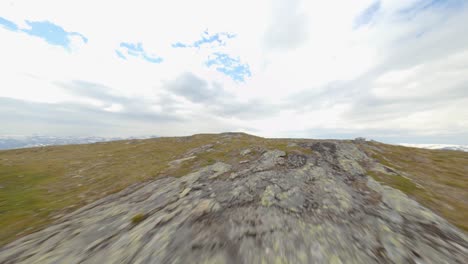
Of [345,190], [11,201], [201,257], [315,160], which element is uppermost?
[315,160]

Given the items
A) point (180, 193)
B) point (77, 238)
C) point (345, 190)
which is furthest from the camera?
point (180, 193)

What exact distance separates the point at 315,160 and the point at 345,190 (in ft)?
44.7

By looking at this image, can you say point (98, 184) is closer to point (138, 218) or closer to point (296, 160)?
point (138, 218)

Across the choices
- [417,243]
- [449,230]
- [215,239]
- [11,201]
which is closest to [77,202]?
[11,201]

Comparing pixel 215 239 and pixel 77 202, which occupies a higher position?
pixel 215 239

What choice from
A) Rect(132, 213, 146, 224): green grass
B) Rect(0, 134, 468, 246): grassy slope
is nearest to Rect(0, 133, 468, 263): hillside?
Rect(132, 213, 146, 224): green grass

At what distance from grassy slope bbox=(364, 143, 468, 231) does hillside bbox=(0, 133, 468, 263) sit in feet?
0.76

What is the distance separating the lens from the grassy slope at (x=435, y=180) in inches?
878

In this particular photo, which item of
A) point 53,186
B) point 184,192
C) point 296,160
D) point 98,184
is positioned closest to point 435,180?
point 296,160

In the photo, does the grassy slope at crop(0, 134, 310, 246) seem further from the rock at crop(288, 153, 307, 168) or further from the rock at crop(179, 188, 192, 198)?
the rock at crop(288, 153, 307, 168)

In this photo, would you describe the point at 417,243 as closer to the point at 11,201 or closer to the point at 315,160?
the point at 315,160

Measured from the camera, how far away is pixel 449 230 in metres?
17.0

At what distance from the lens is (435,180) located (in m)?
32.1

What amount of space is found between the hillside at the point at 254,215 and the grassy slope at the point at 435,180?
231 millimetres
